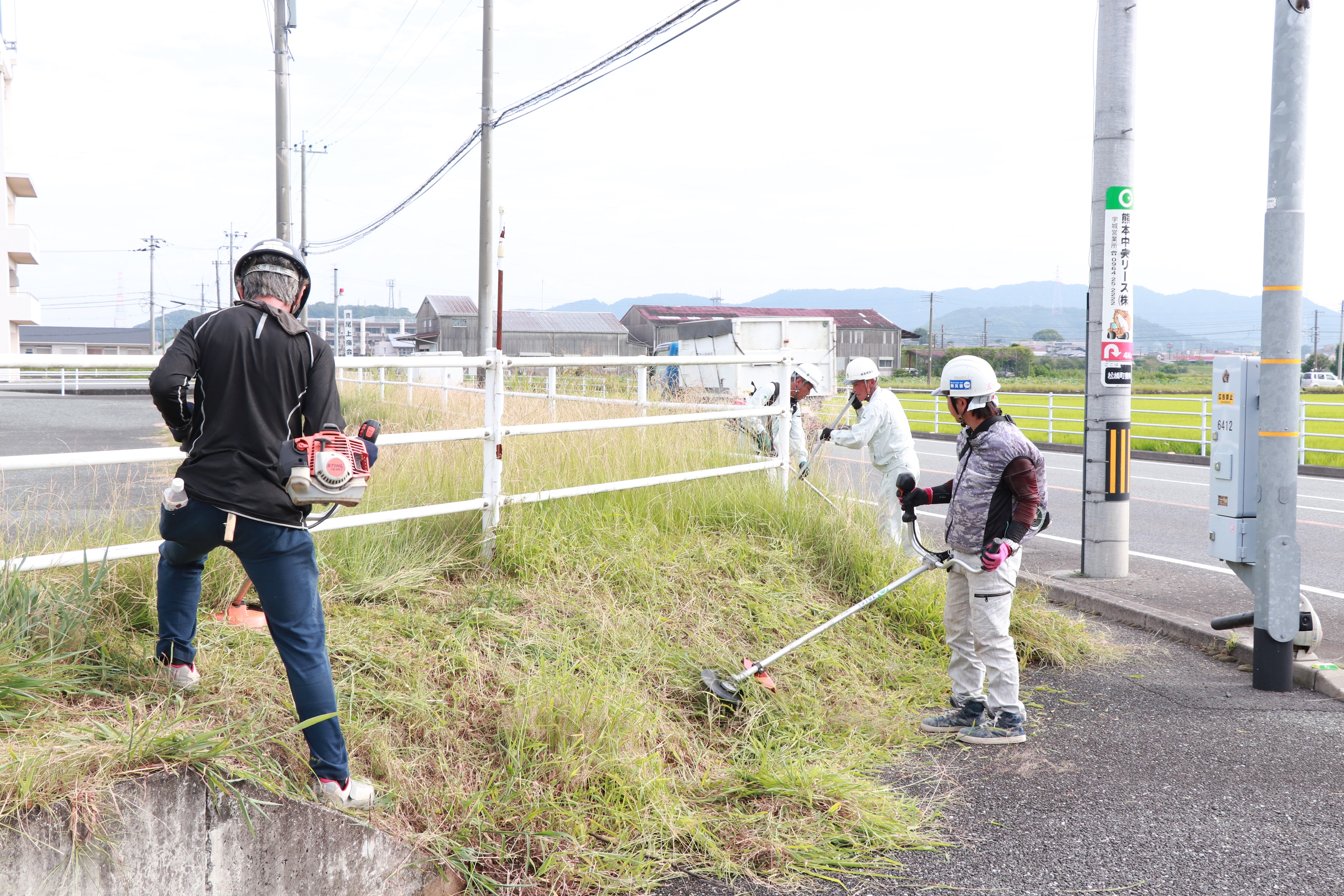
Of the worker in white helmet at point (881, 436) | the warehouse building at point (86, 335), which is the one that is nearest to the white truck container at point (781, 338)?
the worker in white helmet at point (881, 436)

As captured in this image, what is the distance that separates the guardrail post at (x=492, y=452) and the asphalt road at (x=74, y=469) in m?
1.65

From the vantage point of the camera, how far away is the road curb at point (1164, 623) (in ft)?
17.3

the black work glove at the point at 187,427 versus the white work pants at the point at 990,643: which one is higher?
the black work glove at the point at 187,427

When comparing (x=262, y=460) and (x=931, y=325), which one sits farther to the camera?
(x=931, y=325)

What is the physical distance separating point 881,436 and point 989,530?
257 cm

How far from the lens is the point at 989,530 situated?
4562 mm

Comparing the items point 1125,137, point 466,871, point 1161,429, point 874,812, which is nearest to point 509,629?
point 466,871

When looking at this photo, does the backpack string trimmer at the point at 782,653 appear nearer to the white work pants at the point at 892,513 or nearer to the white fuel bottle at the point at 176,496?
the white work pants at the point at 892,513

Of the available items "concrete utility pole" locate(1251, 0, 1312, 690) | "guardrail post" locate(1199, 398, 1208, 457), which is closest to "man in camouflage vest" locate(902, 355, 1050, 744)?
"concrete utility pole" locate(1251, 0, 1312, 690)

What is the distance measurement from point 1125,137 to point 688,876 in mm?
6453

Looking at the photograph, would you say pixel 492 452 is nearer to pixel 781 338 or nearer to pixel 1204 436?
pixel 1204 436

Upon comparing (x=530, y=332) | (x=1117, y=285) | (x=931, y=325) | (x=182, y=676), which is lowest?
(x=182, y=676)

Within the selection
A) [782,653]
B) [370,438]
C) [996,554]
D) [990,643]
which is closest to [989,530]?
[996,554]

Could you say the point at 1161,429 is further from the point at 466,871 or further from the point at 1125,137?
the point at 466,871
